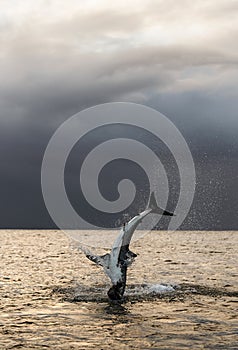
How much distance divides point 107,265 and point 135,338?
7.40 m

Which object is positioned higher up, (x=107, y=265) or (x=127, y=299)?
(x=107, y=265)

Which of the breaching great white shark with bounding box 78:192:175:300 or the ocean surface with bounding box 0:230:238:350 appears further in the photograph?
the breaching great white shark with bounding box 78:192:175:300

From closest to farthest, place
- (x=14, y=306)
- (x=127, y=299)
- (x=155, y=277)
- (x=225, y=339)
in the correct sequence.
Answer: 1. (x=225, y=339)
2. (x=14, y=306)
3. (x=127, y=299)
4. (x=155, y=277)

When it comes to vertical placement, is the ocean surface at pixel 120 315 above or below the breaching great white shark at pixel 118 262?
below

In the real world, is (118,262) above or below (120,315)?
above

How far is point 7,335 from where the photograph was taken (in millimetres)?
18172

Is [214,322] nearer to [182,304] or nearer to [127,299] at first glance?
[182,304]

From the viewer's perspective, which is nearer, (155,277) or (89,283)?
(89,283)

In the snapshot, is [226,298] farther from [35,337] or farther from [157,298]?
[35,337]

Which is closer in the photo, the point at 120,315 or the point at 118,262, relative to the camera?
the point at 120,315

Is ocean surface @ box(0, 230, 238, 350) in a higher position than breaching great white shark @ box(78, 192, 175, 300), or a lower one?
lower

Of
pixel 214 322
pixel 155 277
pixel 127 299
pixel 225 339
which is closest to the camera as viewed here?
pixel 225 339

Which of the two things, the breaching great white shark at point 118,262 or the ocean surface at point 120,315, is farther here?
the breaching great white shark at point 118,262

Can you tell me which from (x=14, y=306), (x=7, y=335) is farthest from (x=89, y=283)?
(x=7, y=335)
